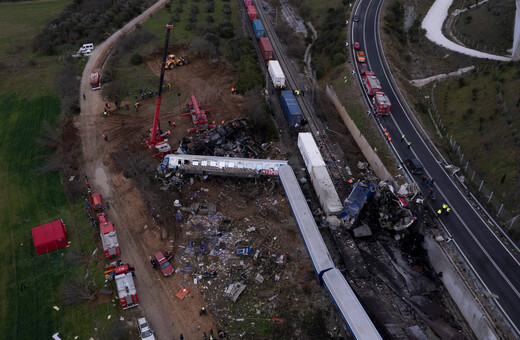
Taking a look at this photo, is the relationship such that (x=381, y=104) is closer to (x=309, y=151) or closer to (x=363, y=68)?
(x=363, y=68)

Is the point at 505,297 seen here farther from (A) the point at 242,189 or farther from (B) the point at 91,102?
(B) the point at 91,102

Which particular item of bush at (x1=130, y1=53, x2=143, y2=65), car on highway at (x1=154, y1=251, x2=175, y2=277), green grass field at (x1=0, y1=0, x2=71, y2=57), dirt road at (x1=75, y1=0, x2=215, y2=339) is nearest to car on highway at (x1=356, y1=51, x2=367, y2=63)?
bush at (x1=130, y1=53, x2=143, y2=65)

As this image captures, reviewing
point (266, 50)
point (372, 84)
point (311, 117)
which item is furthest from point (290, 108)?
point (266, 50)

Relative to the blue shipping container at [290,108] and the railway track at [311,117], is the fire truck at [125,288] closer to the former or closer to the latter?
the railway track at [311,117]

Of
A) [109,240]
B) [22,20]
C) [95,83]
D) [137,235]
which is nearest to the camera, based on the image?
[109,240]

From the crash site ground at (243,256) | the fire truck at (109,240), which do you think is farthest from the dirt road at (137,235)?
the fire truck at (109,240)

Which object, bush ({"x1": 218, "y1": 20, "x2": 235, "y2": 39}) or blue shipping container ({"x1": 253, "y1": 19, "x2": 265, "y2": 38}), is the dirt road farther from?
blue shipping container ({"x1": 253, "y1": 19, "x2": 265, "y2": 38})

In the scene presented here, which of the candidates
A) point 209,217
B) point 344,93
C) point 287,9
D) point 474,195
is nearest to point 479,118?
point 474,195
